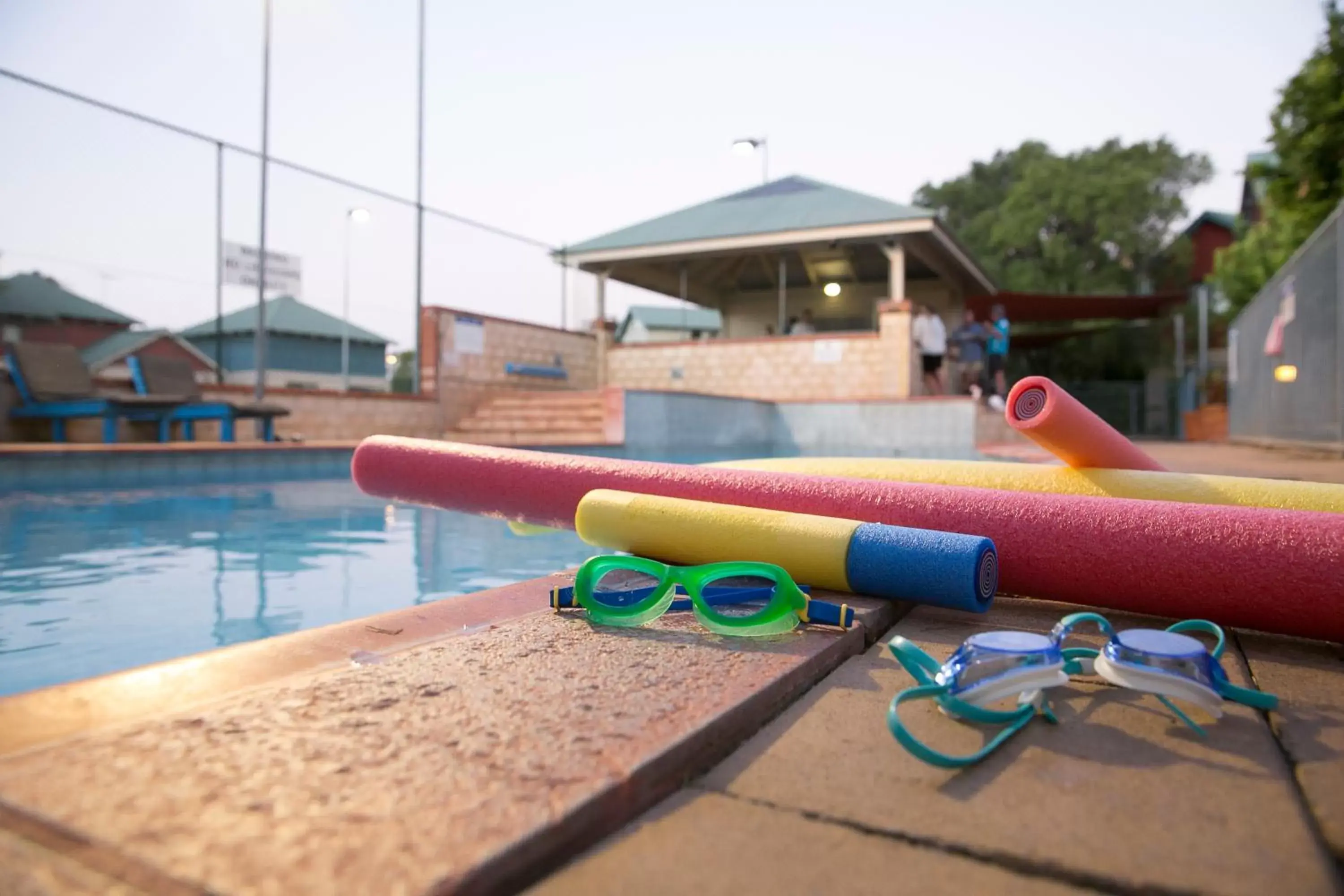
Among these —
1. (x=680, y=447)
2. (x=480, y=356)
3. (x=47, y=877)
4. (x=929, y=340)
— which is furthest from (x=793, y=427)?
(x=47, y=877)

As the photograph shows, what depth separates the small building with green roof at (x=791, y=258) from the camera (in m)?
16.6

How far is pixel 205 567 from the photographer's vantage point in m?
4.28

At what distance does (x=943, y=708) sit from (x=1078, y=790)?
0.25 m

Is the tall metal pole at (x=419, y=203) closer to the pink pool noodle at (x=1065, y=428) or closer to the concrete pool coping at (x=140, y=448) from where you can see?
the concrete pool coping at (x=140, y=448)

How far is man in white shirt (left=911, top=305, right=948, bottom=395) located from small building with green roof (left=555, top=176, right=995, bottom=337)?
81 cm

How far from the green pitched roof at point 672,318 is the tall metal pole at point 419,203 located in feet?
65.7

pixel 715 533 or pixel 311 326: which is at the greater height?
pixel 311 326

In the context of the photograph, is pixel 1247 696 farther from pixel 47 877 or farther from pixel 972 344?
pixel 972 344

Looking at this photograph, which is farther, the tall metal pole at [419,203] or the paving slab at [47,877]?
the tall metal pole at [419,203]

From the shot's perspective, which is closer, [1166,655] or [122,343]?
[1166,655]

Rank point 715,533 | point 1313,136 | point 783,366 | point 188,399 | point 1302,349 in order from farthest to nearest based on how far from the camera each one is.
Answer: point 783,366, point 1313,136, point 188,399, point 1302,349, point 715,533

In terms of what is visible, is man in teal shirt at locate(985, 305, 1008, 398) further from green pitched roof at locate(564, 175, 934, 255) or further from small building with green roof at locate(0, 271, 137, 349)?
small building with green roof at locate(0, 271, 137, 349)

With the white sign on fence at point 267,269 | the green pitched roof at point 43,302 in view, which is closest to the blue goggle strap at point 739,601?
the green pitched roof at point 43,302

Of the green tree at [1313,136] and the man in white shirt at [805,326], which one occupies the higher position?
the green tree at [1313,136]
